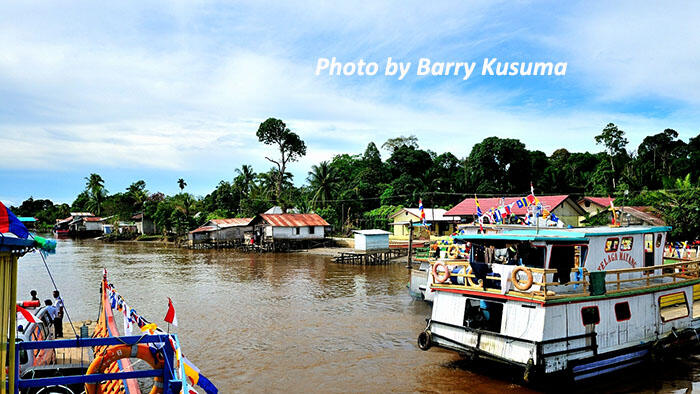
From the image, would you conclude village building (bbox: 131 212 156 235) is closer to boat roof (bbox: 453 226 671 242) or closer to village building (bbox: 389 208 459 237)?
village building (bbox: 389 208 459 237)

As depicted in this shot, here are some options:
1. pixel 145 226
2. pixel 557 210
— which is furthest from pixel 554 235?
pixel 145 226

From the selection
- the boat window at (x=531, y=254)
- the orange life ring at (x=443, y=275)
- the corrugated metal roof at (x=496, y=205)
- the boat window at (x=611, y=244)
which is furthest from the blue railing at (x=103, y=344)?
the corrugated metal roof at (x=496, y=205)

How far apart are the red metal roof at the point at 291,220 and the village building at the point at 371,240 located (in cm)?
1247

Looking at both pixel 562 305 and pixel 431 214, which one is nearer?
pixel 562 305

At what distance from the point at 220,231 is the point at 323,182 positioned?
15.5m

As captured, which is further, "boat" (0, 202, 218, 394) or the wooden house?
the wooden house

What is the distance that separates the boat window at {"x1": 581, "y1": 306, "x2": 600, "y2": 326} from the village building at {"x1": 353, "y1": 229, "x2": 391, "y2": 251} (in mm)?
33210

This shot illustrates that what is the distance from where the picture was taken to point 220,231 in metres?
64.9

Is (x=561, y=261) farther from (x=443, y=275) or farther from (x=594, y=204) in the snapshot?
(x=594, y=204)

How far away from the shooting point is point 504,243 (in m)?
13.2

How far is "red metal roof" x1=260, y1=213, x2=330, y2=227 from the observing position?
55.9m

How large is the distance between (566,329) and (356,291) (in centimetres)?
1793

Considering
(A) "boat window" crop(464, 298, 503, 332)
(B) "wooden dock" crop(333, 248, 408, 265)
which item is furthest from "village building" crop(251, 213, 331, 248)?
(A) "boat window" crop(464, 298, 503, 332)

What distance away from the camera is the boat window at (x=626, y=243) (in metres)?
14.4
